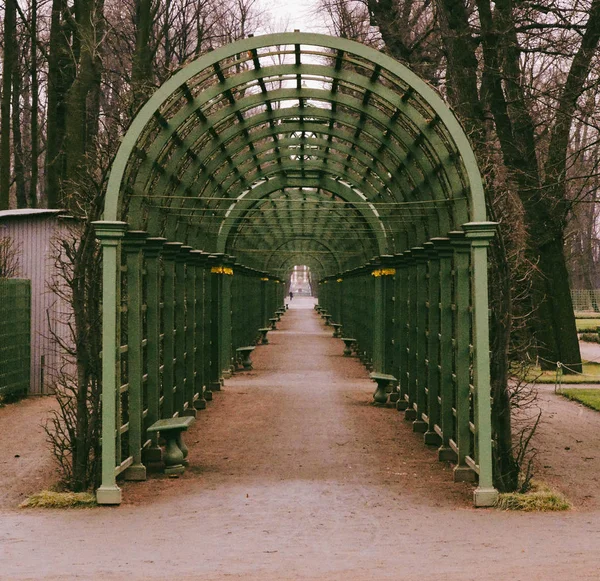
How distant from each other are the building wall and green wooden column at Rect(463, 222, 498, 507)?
1058 centimetres

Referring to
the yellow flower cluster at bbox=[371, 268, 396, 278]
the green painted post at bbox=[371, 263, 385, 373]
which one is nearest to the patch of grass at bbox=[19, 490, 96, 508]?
the yellow flower cluster at bbox=[371, 268, 396, 278]

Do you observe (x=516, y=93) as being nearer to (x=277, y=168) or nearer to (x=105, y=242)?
(x=277, y=168)

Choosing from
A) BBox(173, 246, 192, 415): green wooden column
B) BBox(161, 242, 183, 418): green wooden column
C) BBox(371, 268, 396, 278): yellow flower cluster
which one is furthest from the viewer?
BBox(371, 268, 396, 278): yellow flower cluster

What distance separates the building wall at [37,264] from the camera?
60.0 ft

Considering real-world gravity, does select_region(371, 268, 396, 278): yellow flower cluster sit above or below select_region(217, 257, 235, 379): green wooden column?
above

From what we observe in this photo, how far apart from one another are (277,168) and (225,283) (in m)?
2.96

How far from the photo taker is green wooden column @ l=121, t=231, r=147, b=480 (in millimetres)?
10344

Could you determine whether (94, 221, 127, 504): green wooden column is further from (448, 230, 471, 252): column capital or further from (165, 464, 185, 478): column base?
(448, 230, 471, 252): column capital

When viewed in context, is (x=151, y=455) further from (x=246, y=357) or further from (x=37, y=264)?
(x=246, y=357)

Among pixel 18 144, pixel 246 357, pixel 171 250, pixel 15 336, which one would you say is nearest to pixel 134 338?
pixel 171 250

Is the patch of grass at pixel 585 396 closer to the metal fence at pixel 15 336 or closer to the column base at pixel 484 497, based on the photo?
the column base at pixel 484 497

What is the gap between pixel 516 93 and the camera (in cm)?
1838

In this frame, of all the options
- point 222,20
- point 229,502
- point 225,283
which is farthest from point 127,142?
point 222,20

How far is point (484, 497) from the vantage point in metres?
8.91
